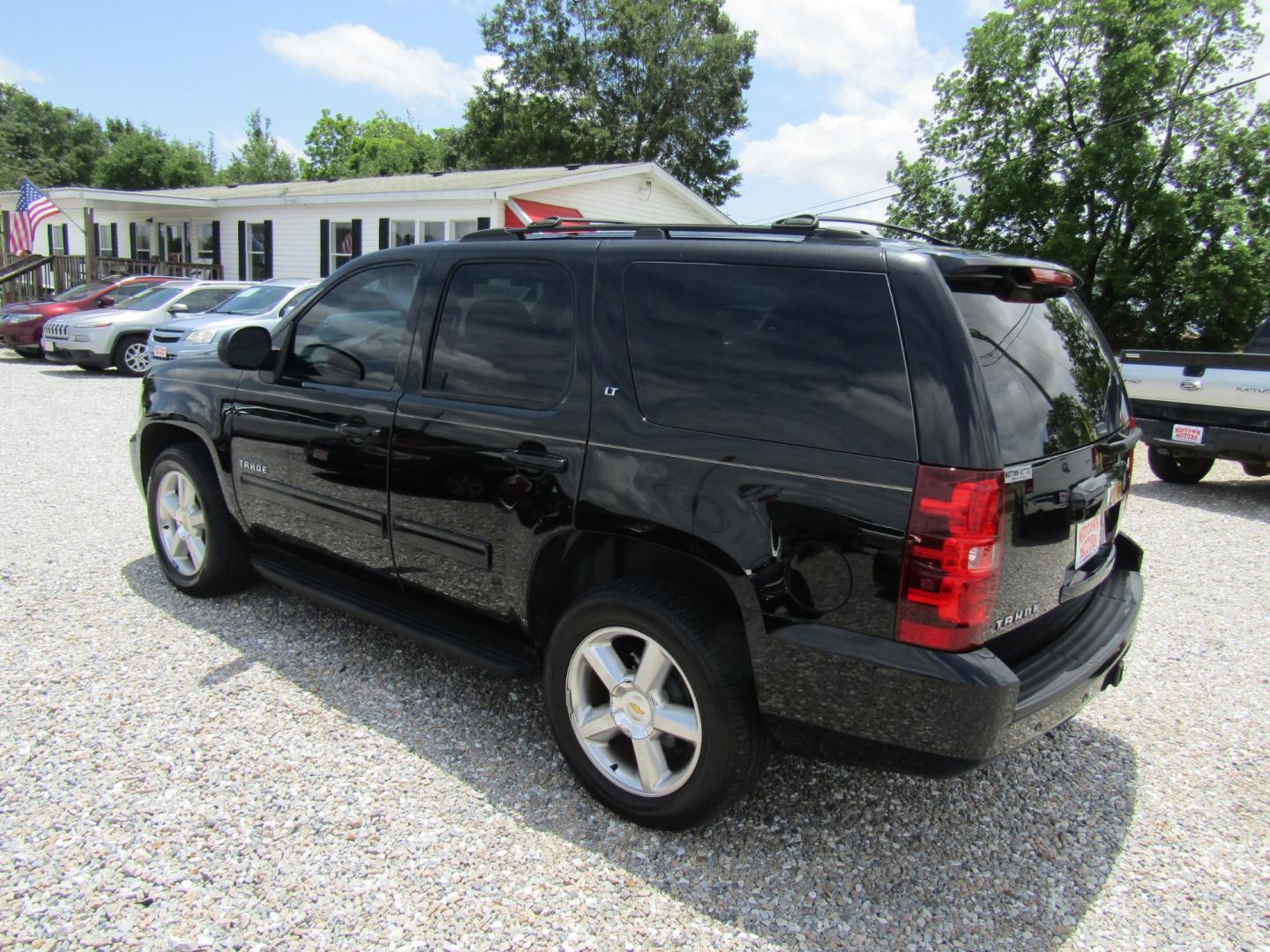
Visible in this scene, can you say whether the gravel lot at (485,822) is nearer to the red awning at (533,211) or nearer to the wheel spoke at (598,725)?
the wheel spoke at (598,725)

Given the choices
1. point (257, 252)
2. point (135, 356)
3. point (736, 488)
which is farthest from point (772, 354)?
point (257, 252)

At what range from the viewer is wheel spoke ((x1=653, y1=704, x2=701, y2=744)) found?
8.15ft

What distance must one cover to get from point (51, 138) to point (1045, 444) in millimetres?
94711

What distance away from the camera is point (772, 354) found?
2.37 meters

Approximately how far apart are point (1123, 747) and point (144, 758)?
362 centimetres

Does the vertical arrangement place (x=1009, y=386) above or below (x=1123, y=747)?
above

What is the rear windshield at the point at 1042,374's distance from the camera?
7.28 ft

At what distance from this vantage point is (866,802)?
9.50 feet

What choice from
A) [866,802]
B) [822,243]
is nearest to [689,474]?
[822,243]

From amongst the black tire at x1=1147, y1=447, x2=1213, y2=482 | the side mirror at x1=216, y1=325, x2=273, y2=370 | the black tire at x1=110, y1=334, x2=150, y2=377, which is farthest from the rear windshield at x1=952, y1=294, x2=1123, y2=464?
the black tire at x1=110, y1=334, x2=150, y2=377

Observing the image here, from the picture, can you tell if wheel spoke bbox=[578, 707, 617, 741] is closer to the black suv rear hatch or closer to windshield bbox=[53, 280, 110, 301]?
the black suv rear hatch

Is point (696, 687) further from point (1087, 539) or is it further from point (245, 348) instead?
A: point (245, 348)

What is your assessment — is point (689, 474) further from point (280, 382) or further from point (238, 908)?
point (280, 382)

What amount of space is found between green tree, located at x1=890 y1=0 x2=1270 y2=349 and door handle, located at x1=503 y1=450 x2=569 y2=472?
23972 mm
